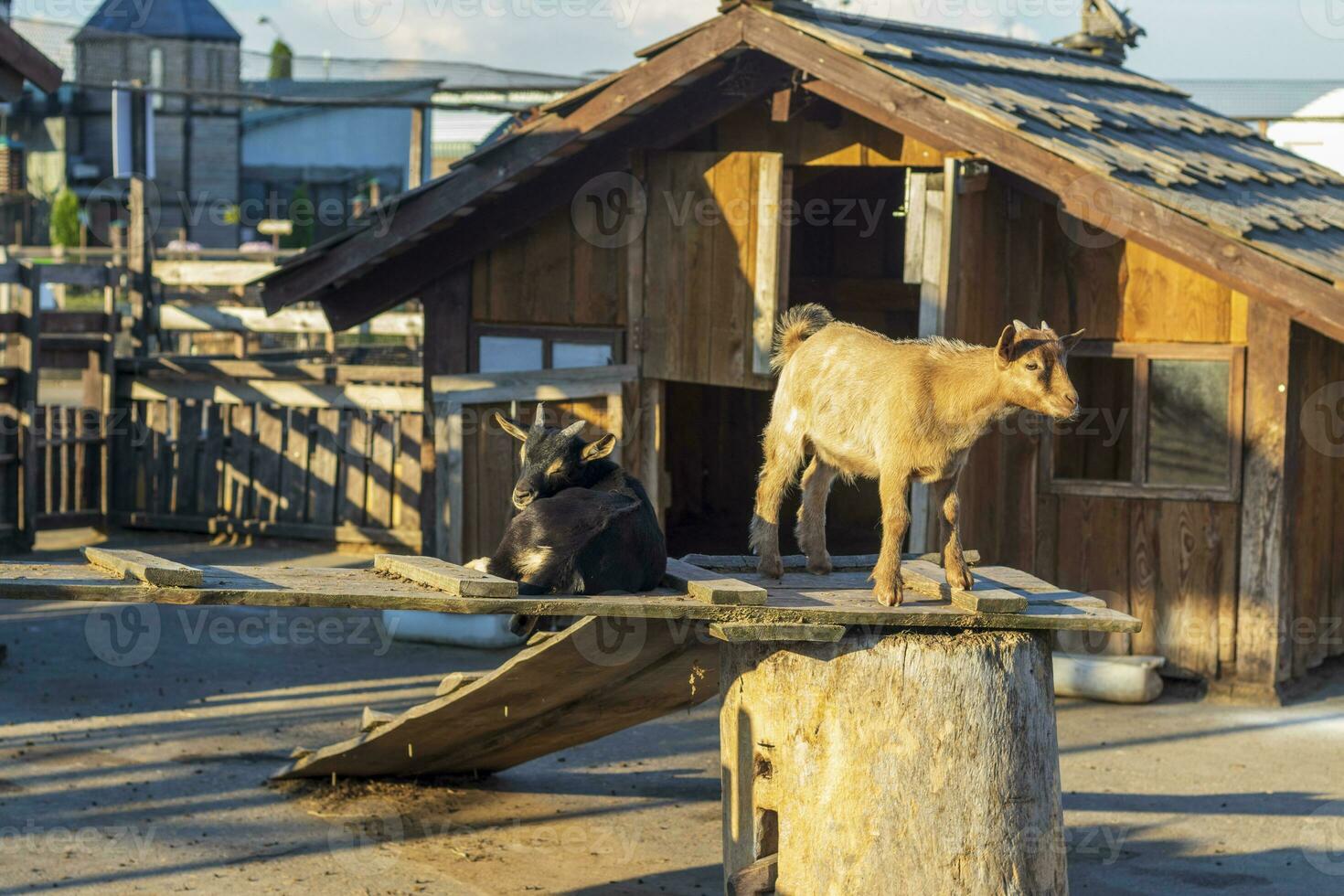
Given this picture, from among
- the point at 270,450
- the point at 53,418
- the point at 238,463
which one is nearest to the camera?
the point at 270,450

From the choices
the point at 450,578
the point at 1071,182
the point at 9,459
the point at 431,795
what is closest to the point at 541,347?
the point at 1071,182

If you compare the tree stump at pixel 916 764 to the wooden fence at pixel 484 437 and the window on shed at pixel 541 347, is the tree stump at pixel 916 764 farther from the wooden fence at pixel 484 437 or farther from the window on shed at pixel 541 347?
the window on shed at pixel 541 347

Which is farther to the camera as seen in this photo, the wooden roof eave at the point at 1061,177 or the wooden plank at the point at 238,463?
the wooden plank at the point at 238,463

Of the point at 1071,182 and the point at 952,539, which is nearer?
the point at 952,539

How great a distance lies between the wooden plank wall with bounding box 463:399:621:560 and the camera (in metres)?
12.3

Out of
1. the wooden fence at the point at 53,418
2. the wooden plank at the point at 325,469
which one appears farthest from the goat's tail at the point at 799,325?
the wooden fence at the point at 53,418

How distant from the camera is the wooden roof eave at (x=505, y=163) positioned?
432 inches

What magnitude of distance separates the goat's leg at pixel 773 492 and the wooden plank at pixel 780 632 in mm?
936

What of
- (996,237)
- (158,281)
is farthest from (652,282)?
(158,281)

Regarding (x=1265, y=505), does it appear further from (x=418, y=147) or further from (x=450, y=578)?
(x=418, y=147)

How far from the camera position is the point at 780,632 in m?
5.62

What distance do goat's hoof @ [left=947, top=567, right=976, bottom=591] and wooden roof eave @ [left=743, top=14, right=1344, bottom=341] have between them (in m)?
4.50

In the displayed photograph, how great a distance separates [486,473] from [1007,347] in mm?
7171

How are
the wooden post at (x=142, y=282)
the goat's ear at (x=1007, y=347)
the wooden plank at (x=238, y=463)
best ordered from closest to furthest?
1. the goat's ear at (x=1007, y=347)
2. the wooden plank at (x=238, y=463)
3. the wooden post at (x=142, y=282)
